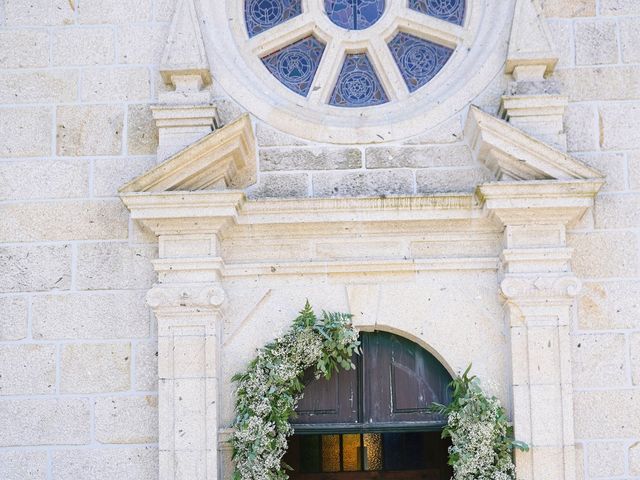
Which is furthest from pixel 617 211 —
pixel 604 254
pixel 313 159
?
pixel 313 159

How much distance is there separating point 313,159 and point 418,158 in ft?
2.10

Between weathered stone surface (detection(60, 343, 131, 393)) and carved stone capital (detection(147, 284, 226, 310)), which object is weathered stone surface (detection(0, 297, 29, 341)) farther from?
carved stone capital (detection(147, 284, 226, 310))

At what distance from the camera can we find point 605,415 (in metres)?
6.78

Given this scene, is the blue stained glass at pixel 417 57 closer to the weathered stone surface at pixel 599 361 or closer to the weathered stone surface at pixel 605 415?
the weathered stone surface at pixel 599 361

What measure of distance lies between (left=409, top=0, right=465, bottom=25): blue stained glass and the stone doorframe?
2.95 feet

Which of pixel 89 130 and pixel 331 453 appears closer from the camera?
pixel 89 130

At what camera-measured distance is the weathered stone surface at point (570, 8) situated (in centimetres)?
731

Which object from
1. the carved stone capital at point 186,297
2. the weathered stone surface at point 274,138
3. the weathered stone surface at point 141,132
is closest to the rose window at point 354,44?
the weathered stone surface at point 274,138

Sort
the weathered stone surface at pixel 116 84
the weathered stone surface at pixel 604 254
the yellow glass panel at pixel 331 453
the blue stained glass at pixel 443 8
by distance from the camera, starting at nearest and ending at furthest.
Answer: the weathered stone surface at pixel 604 254 → the weathered stone surface at pixel 116 84 → the blue stained glass at pixel 443 8 → the yellow glass panel at pixel 331 453

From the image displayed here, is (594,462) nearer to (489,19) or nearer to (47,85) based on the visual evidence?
(489,19)

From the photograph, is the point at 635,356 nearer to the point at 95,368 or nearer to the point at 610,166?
the point at 610,166

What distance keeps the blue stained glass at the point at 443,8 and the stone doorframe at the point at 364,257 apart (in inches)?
35.4

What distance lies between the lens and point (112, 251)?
279 inches

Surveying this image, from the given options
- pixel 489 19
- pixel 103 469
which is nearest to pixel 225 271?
pixel 103 469
